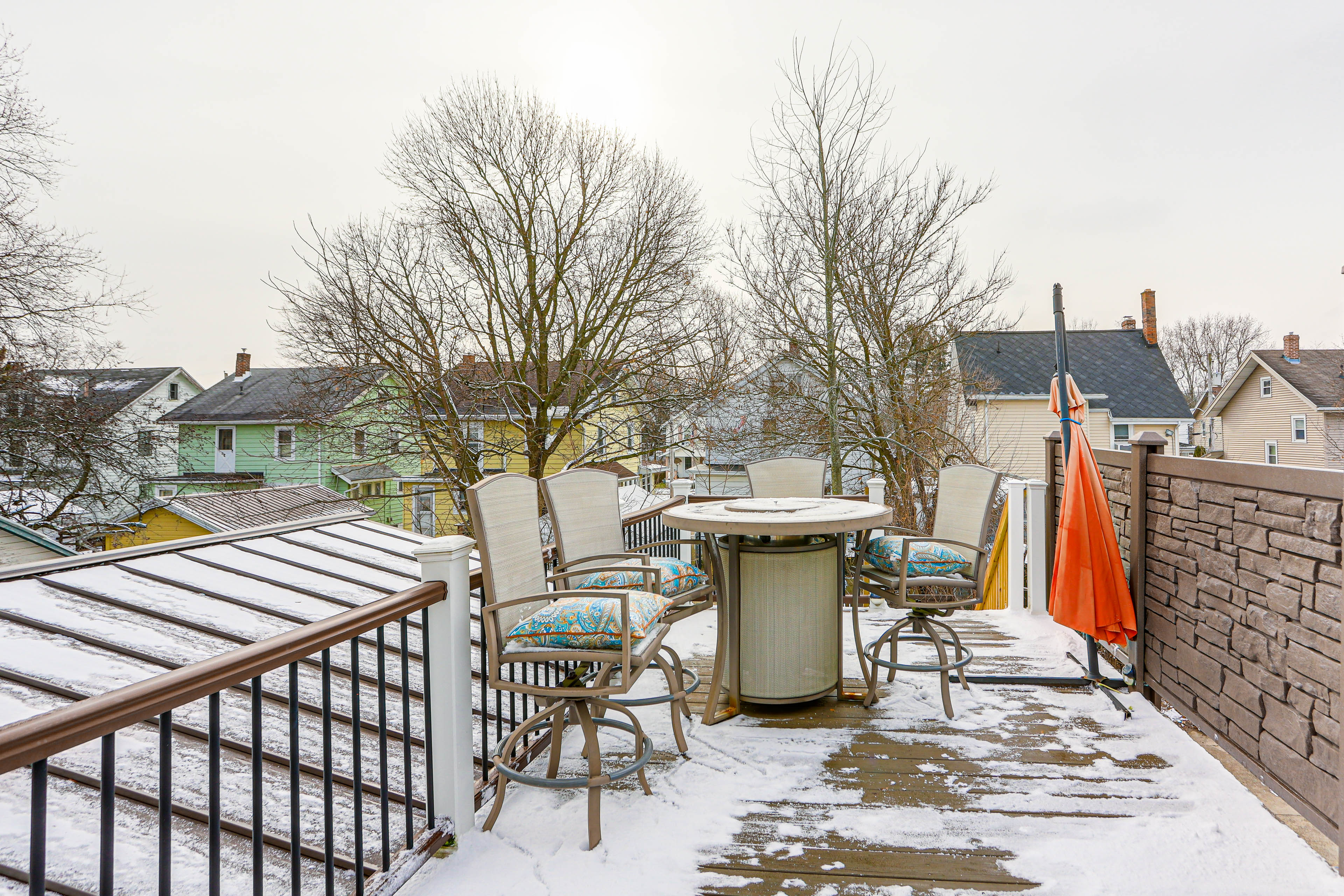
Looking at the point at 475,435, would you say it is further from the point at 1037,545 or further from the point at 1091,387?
the point at 1091,387

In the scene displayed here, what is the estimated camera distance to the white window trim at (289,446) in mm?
11383

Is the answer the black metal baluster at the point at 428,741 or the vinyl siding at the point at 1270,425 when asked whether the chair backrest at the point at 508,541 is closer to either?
the black metal baluster at the point at 428,741

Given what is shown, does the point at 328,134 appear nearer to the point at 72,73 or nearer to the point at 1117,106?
the point at 72,73

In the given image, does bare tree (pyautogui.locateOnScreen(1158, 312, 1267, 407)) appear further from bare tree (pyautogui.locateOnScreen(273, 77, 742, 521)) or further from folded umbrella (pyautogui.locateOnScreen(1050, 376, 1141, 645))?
folded umbrella (pyautogui.locateOnScreen(1050, 376, 1141, 645))

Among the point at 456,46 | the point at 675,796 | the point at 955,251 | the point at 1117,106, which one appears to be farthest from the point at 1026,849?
A: the point at 456,46

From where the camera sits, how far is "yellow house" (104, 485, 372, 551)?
11.5 metres

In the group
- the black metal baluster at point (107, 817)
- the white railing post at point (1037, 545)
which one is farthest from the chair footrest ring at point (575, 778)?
the white railing post at point (1037, 545)

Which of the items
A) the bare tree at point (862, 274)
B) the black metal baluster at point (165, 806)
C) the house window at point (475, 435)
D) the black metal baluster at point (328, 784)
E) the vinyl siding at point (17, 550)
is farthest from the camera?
the house window at point (475, 435)

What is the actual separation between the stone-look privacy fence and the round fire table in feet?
3.94

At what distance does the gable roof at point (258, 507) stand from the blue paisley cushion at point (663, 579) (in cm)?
927

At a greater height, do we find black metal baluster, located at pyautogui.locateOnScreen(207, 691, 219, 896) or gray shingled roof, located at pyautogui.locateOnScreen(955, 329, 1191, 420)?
gray shingled roof, located at pyautogui.locateOnScreen(955, 329, 1191, 420)

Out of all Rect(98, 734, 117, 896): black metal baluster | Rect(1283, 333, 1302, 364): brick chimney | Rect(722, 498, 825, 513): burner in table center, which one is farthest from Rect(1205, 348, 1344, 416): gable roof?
Rect(98, 734, 117, 896): black metal baluster

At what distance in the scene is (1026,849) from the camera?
208 cm

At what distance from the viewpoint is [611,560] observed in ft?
10.3
